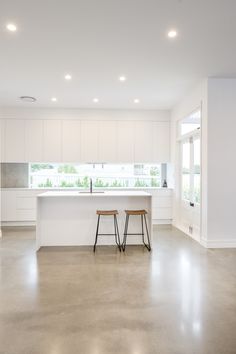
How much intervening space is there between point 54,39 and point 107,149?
3.49 metres

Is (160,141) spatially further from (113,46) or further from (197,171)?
(113,46)

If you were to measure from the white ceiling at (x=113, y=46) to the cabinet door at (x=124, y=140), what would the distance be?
1.28 meters

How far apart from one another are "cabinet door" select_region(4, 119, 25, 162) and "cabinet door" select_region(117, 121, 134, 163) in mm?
2491

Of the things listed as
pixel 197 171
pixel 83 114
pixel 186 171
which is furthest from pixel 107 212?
pixel 83 114

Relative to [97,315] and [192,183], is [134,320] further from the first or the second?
[192,183]

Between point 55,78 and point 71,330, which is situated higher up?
point 55,78

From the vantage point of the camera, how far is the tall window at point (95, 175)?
264 inches

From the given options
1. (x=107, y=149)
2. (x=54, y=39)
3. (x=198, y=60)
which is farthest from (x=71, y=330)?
(x=107, y=149)

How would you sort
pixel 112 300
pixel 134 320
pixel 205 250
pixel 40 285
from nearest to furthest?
pixel 134 320, pixel 112 300, pixel 40 285, pixel 205 250

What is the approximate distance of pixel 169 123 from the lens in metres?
6.51

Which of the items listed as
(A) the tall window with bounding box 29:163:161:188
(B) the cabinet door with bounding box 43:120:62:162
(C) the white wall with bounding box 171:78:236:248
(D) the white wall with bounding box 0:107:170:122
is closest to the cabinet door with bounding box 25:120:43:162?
(B) the cabinet door with bounding box 43:120:62:162

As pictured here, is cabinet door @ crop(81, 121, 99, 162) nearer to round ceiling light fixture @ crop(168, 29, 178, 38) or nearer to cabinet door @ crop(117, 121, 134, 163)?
cabinet door @ crop(117, 121, 134, 163)

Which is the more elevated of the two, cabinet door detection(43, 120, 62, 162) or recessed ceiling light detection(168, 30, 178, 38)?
recessed ceiling light detection(168, 30, 178, 38)

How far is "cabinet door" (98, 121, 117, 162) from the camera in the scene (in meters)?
6.40
